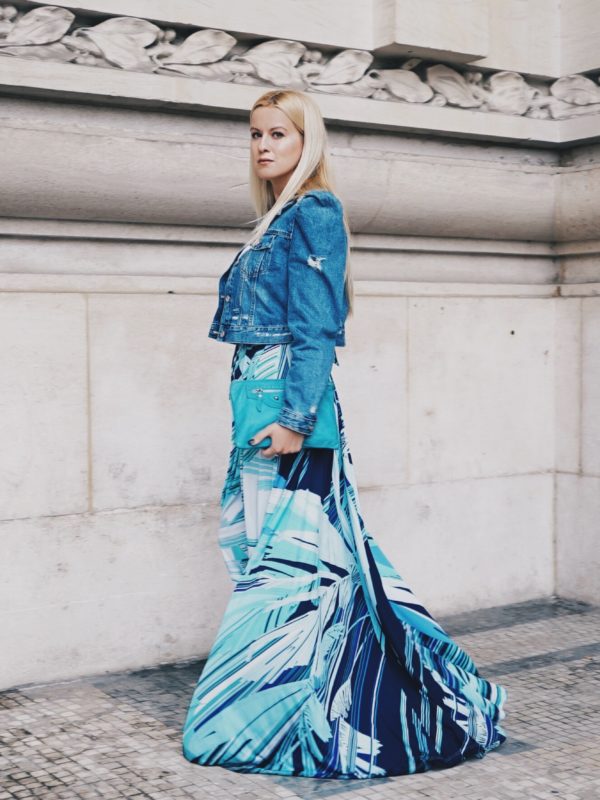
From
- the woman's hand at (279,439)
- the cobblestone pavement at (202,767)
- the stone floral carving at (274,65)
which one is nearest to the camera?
the cobblestone pavement at (202,767)

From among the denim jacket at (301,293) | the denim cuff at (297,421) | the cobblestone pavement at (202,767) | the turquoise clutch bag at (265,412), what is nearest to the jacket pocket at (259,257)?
the denim jacket at (301,293)

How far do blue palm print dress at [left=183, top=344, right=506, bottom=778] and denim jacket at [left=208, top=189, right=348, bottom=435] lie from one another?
10 centimetres

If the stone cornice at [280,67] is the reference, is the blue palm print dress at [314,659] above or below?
below

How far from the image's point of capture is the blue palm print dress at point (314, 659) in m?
3.40

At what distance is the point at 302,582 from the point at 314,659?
22 cm

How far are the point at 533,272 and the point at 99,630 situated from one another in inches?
100

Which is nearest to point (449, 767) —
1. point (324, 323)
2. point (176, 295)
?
point (324, 323)

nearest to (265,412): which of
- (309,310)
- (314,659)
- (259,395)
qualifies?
(259,395)

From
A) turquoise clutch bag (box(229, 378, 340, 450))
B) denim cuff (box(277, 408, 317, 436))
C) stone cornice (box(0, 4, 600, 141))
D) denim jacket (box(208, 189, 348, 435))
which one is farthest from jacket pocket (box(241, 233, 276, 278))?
stone cornice (box(0, 4, 600, 141))

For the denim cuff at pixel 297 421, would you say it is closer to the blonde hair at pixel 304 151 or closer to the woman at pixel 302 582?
the woman at pixel 302 582

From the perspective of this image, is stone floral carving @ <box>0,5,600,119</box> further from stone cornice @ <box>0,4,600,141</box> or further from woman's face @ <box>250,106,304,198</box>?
woman's face @ <box>250,106,304,198</box>

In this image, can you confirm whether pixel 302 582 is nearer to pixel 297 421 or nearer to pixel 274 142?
pixel 297 421

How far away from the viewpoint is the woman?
337 cm

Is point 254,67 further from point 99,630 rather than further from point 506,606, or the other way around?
point 506,606
